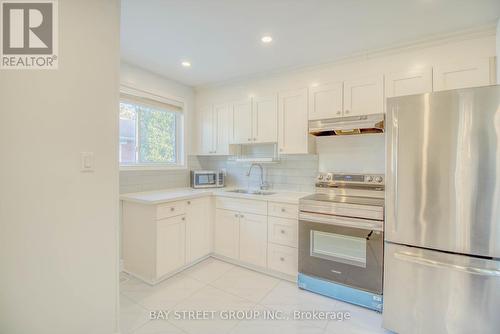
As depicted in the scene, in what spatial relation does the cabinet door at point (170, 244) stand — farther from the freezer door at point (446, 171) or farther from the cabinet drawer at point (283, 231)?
the freezer door at point (446, 171)

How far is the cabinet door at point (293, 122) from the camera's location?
2.76 meters

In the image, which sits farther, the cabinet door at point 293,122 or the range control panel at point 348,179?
the cabinet door at point 293,122

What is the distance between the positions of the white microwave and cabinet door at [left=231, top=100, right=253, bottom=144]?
0.60 metres

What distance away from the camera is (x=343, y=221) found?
2178 millimetres

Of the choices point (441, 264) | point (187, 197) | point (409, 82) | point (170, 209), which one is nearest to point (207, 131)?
point (187, 197)

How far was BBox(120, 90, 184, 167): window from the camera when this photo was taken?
115 inches

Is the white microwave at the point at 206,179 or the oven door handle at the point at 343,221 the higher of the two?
the white microwave at the point at 206,179

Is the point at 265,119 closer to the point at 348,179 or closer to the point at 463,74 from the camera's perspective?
the point at 348,179

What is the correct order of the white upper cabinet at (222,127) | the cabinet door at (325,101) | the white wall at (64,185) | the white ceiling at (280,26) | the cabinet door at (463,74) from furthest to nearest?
the white upper cabinet at (222,127) → the cabinet door at (325,101) → the cabinet door at (463,74) → the white ceiling at (280,26) → the white wall at (64,185)

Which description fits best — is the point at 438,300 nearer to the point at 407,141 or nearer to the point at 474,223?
the point at 474,223

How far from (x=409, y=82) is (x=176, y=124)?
289 cm

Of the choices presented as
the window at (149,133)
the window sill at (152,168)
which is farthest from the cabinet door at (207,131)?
the window sill at (152,168)

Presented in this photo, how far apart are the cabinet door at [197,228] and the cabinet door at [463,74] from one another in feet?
8.85

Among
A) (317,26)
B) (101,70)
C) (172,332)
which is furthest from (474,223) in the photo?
(101,70)
